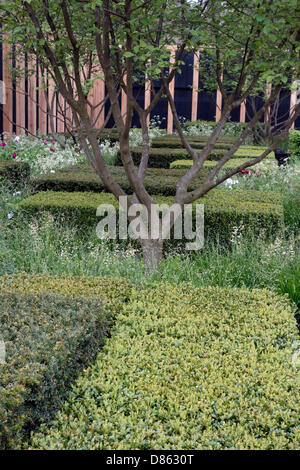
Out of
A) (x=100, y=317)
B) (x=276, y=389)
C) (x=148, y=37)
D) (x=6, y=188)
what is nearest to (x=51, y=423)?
(x=100, y=317)

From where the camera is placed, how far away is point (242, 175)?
921cm

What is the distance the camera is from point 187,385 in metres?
2.57

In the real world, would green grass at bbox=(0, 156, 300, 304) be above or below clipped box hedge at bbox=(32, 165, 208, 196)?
below

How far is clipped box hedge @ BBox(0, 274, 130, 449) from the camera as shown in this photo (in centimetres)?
217

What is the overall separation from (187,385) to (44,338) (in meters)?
0.75

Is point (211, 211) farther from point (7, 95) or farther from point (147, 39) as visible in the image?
point (7, 95)

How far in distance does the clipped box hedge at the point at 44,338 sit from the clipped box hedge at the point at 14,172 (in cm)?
417

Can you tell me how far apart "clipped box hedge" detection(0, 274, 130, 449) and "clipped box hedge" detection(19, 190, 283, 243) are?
2.27 m

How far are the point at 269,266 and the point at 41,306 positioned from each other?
2.48m

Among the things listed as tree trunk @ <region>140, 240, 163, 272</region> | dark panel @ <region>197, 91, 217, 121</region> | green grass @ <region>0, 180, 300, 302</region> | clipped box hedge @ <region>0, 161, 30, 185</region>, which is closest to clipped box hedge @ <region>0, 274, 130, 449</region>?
green grass @ <region>0, 180, 300, 302</region>

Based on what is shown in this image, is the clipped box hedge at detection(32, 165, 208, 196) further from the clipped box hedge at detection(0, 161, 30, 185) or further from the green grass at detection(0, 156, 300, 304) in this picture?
the green grass at detection(0, 156, 300, 304)

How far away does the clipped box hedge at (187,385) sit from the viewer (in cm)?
220

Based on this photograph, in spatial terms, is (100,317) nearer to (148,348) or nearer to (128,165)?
(148,348)

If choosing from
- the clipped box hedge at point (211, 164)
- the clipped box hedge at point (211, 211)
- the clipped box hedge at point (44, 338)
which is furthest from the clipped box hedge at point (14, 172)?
the clipped box hedge at point (44, 338)
